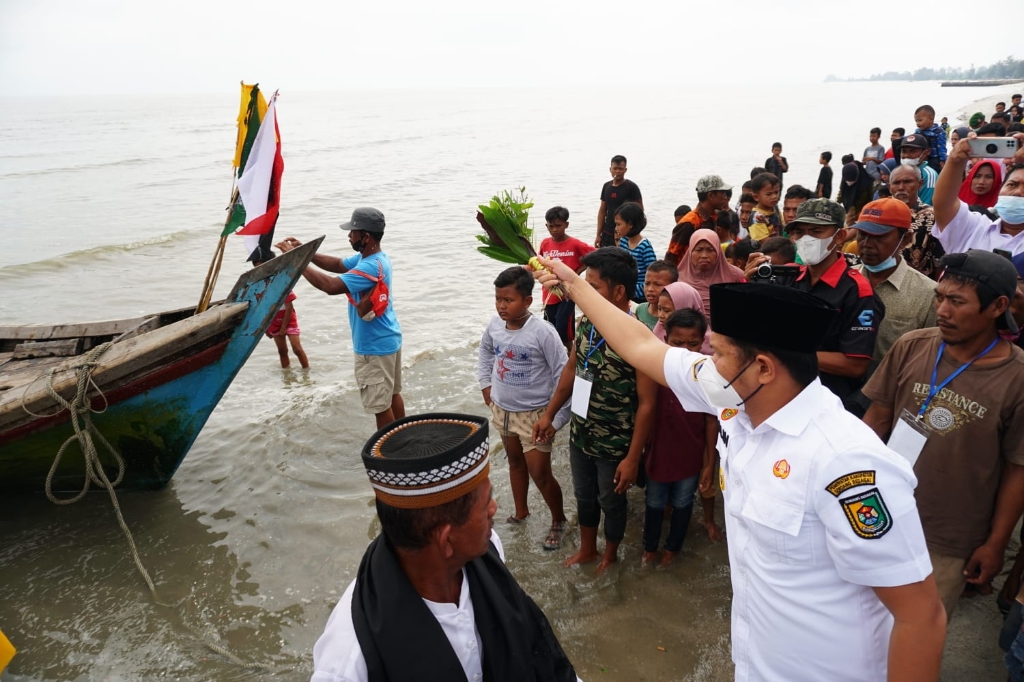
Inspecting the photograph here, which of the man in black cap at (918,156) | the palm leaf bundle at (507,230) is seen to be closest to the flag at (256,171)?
the palm leaf bundle at (507,230)

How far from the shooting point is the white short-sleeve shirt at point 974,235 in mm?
3588

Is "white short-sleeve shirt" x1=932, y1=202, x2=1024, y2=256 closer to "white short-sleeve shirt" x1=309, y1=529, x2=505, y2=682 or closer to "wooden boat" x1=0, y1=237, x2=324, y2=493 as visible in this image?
"white short-sleeve shirt" x1=309, y1=529, x2=505, y2=682

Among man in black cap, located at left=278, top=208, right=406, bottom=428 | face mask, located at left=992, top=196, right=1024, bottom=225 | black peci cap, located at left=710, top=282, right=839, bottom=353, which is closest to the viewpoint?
black peci cap, located at left=710, top=282, right=839, bottom=353

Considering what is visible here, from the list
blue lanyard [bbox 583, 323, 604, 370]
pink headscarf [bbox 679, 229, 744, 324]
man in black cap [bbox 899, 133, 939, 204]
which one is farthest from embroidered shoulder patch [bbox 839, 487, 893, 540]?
man in black cap [bbox 899, 133, 939, 204]

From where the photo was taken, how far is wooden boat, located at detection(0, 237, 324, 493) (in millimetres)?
4219

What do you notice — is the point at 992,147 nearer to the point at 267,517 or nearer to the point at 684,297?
the point at 684,297

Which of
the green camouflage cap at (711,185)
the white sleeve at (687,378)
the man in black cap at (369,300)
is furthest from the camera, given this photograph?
the green camouflage cap at (711,185)

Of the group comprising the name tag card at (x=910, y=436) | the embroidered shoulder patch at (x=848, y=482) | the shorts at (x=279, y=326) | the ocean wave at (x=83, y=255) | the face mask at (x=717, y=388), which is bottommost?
the ocean wave at (x=83, y=255)

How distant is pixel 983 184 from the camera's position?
511 centimetres

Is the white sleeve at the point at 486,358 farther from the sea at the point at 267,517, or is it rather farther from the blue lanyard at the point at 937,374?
the blue lanyard at the point at 937,374

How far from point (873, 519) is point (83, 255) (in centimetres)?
1763

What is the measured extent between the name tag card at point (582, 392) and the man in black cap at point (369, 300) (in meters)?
2.11

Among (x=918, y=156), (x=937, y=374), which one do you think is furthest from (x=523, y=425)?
(x=918, y=156)

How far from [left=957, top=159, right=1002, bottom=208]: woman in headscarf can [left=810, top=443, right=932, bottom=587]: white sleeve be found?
186 inches
